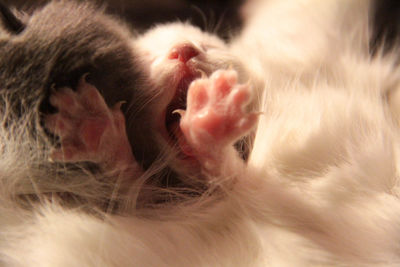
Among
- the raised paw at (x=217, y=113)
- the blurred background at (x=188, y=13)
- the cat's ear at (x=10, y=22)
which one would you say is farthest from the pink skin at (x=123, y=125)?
the blurred background at (x=188, y=13)

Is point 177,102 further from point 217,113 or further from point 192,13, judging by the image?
point 192,13

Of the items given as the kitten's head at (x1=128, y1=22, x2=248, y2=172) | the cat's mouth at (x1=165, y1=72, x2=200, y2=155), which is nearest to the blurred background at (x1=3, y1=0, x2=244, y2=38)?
the kitten's head at (x1=128, y1=22, x2=248, y2=172)

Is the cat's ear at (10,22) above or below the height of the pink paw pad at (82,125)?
above

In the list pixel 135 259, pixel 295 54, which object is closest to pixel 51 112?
pixel 135 259

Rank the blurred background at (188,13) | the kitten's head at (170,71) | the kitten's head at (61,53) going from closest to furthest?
the kitten's head at (61,53)
the kitten's head at (170,71)
the blurred background at (188,13)

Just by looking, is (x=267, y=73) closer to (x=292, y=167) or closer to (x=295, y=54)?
(x=295, y=54)

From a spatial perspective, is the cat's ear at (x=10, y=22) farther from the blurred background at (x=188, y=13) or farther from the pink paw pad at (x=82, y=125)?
the blurred background at (x=188, y=13)

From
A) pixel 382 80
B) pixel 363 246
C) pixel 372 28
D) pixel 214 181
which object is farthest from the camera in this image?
pixel 372 28
